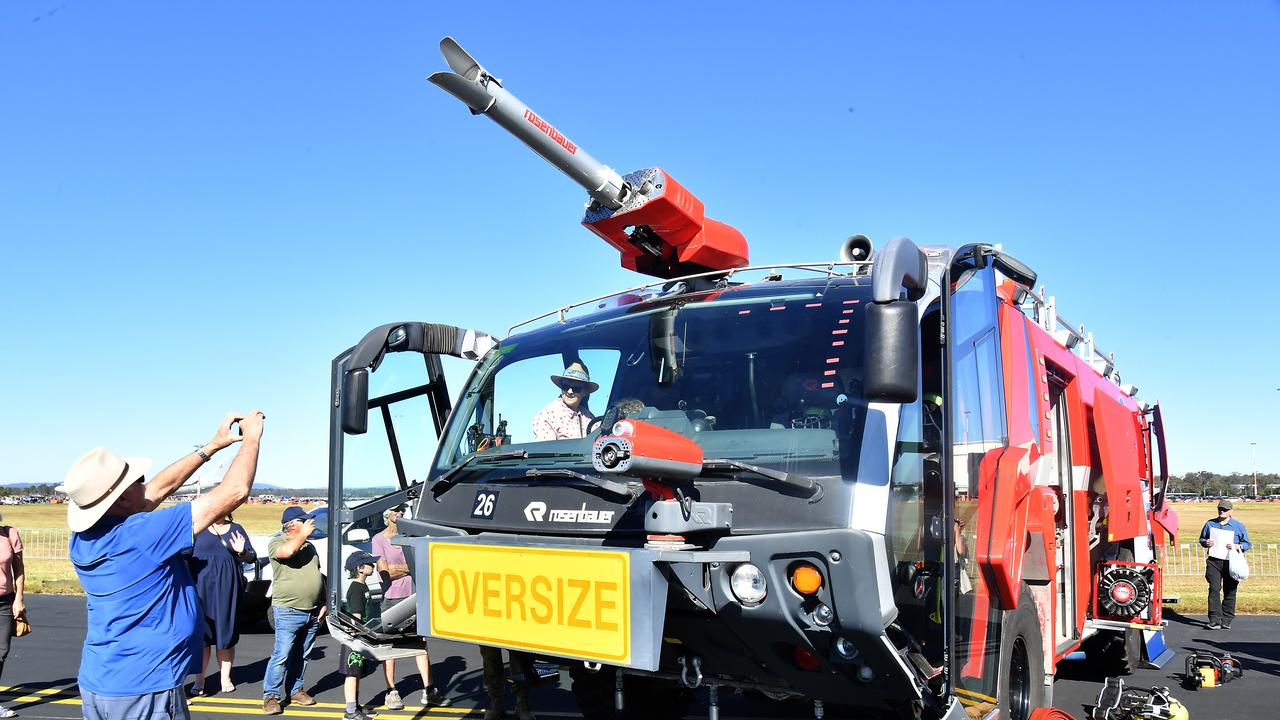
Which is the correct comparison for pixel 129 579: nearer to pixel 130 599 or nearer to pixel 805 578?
pixel 130 599

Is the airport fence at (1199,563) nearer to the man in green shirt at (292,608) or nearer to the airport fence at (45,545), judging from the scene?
the man in green shirt at (292,608)

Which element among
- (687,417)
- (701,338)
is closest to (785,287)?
(701,338)

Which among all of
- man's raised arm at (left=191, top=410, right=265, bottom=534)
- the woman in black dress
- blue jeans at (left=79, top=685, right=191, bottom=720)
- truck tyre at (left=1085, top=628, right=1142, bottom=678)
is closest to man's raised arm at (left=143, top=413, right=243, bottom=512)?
man's raised arm at (left=191, top=410, right=265, bottom=534)

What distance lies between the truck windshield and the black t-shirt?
3.02 ft

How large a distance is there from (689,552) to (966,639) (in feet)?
4.44

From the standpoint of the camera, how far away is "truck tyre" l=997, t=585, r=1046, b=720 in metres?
4.89

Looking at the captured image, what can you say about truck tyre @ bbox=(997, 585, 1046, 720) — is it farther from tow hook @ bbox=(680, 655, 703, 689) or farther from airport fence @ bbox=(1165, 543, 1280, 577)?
airport fence @ bbox=(1165, 543, 1280, 577)

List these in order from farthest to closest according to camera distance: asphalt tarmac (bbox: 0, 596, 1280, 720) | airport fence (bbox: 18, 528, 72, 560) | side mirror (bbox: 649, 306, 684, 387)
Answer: airport fence (bbox: 18, 528, 72, 560)
asphalt tarmac (bbox: 0, 596, 1280, 720)
side mirror (bbox: 649, 306, 684, 387)

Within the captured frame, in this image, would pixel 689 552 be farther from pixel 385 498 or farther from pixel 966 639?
pixel 385 498

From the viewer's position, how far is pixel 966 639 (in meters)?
4.25

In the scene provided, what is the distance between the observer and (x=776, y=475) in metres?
3.88

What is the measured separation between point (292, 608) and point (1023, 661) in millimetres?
5630

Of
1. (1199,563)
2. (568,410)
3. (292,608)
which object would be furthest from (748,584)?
(1199,563)

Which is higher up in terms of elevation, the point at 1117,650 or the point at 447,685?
the point at 1117,650
